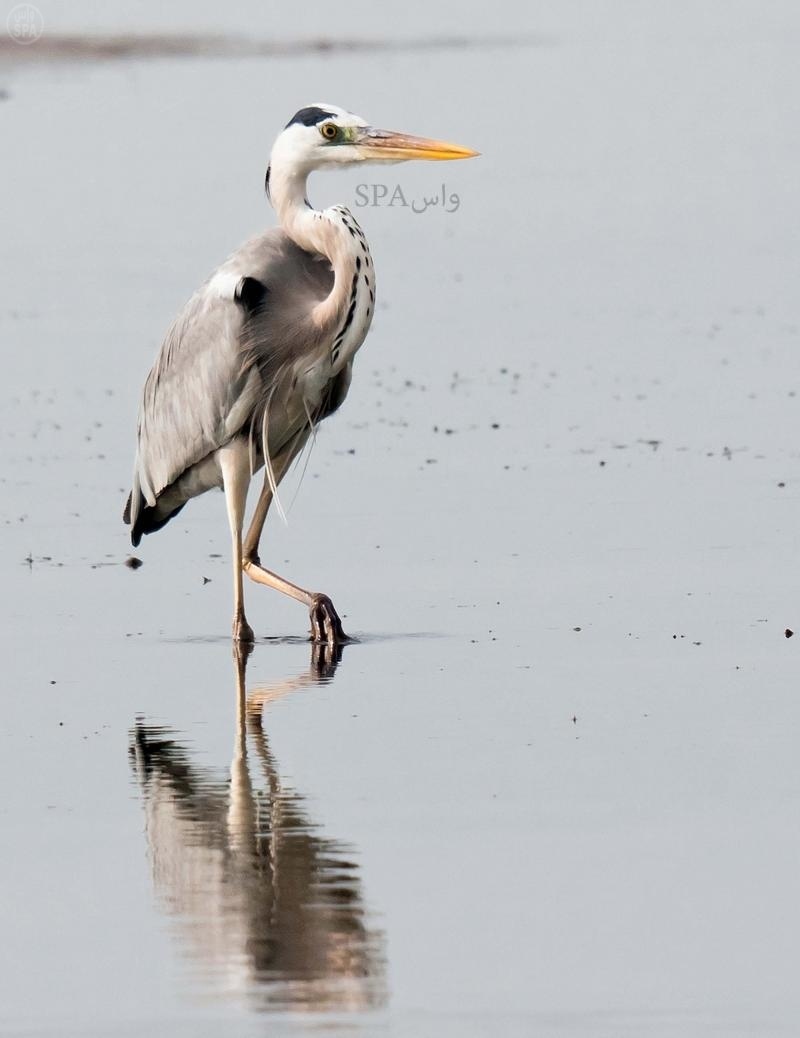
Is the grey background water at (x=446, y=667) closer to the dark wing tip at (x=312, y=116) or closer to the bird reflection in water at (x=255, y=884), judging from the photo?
the bird reflection in water at (x=255, y=884)

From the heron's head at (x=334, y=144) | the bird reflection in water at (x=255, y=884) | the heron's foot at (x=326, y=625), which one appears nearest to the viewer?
the bird reflection in water at (x=255, y=884)

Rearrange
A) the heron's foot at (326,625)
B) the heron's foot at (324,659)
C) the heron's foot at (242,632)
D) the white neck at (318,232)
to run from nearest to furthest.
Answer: the heron's foot at (324,659) → the heron's foot at (326,625) → the heron's foot at (242,632) → the white neck at (318,232)

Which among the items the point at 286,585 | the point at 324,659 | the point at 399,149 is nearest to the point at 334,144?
the point at 399,149

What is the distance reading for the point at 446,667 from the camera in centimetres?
924

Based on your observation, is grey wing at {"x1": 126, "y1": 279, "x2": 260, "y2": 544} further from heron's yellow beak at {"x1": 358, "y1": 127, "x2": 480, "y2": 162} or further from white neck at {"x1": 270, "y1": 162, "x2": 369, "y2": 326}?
heron's yellow beak at {"x1": 358, "y1": 127, "x2": 480, "y2": 162}

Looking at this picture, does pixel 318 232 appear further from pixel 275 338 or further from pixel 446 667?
pixel 446 667

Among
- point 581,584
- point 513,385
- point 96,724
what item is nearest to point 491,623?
point 581,584

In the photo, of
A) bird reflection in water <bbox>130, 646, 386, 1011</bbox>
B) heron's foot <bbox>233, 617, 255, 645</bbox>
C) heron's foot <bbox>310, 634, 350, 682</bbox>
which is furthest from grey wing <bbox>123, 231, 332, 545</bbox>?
bird reflection in water <bbox>130, 646, 386, 1011</bbox>

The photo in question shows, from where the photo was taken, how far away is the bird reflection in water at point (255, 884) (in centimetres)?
598

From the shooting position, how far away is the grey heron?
1032 cm

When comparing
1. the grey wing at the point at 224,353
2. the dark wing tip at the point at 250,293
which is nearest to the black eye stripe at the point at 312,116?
the grey wing at the point at 224,353

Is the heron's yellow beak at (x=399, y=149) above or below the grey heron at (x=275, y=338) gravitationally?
above

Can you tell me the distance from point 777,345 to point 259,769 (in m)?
9.78

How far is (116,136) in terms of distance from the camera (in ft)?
106
